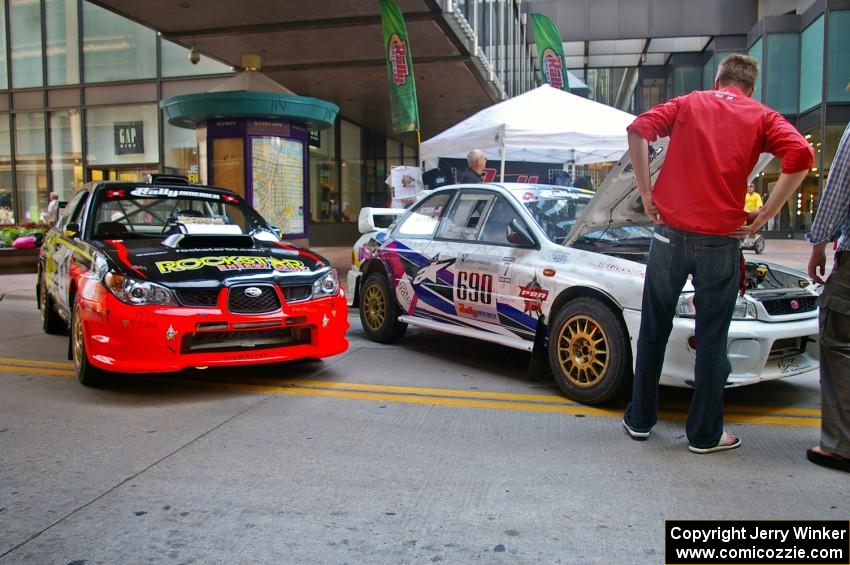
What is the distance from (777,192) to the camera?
3.48 metres

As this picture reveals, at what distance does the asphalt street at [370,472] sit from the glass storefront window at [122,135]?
56.1 feet

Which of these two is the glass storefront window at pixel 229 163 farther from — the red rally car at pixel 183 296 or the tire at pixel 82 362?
the tire at pixel 82 362

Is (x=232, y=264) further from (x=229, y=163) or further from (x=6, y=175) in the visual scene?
(x=6, y=175)

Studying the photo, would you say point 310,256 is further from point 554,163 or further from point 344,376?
point 554,163

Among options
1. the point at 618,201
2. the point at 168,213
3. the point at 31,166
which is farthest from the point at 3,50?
the point at 618,201

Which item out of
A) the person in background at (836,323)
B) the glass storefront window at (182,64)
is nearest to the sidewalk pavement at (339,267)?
the person in background at (836,323)

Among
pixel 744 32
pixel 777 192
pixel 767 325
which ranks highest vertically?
pixel 744 32

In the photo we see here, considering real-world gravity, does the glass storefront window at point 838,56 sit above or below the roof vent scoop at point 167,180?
above

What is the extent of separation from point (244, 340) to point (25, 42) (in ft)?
73.8

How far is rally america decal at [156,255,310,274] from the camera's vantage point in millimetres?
4957

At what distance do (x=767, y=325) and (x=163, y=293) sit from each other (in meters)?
3.91

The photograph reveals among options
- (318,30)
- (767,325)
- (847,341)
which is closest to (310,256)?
(767,325)

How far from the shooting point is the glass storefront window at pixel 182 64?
20250 millimetres

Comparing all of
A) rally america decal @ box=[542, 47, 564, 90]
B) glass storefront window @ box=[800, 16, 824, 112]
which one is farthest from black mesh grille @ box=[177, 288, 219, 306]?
glass storefront window @ box=[800, 16, 824, 112]
